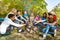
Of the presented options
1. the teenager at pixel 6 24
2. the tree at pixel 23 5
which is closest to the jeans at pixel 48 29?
the tree at pixel 23 5

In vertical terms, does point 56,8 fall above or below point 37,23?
above

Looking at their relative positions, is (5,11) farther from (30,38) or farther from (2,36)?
(30,38)

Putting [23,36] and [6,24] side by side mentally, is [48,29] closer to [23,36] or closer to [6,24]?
[23,36]

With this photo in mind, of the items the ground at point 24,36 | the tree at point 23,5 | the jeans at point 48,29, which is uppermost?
the tree at point 23,5

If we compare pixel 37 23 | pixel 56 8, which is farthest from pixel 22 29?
pixel 56 8

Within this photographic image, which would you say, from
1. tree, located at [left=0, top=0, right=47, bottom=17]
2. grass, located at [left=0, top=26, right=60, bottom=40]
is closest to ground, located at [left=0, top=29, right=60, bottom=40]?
grass, located at [left=0, top=26, right=60, bottom=40]

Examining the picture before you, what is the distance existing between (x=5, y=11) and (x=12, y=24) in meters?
0.16

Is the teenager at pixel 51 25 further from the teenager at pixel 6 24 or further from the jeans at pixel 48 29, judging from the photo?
the teenager at pixel 6 24

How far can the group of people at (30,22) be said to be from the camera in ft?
6.69

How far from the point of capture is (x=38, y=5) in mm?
2090

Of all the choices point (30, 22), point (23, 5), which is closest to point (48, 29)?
point (30, 22)

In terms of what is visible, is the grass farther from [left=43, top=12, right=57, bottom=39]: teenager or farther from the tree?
the tree

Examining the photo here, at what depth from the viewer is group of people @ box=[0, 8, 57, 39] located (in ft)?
6.69

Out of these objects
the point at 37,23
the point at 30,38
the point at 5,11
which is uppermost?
the point at 5,11
